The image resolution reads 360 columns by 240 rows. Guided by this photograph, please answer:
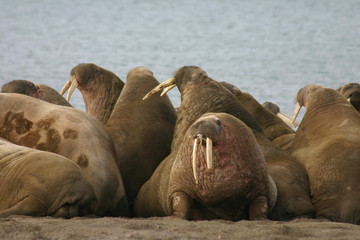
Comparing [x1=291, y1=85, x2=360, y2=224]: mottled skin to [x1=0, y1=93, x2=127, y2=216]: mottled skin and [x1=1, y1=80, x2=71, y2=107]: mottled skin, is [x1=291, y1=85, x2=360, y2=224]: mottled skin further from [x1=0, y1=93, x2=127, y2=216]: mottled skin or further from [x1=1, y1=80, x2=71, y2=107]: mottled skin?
[x1=1, y1=80, x2=71, y2=107]: mottled skin

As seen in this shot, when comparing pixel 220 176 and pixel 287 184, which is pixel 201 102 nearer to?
pixel 287 184

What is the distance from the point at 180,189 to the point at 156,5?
157ft

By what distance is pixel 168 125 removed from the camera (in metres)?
8.68

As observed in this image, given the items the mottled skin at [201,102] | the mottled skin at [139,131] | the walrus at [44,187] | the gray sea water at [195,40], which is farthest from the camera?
the gray sea water at [195,40]

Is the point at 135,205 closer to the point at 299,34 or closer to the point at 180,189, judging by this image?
the point at 180,189

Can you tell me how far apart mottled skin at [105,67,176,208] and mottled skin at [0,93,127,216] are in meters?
0.80

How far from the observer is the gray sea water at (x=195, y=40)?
76.2 ft

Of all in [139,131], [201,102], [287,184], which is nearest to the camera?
[287,184]

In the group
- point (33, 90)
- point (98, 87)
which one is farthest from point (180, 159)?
point (98, 87)

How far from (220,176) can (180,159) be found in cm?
52

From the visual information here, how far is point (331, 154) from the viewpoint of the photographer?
7.23 m

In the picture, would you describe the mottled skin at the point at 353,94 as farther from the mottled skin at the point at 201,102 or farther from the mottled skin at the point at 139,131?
the mottled skin at the point at 139,131

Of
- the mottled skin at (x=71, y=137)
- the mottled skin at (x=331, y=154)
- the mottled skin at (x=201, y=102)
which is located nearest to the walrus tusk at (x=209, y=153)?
the mottled skin at (x=71, y=137)

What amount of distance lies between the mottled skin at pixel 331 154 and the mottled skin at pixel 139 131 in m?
1.24
